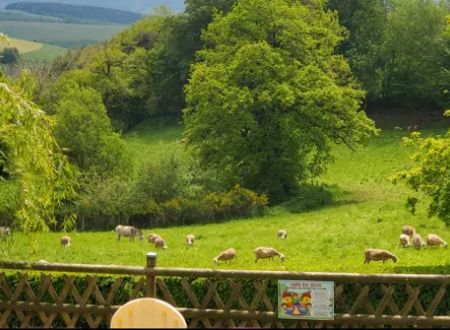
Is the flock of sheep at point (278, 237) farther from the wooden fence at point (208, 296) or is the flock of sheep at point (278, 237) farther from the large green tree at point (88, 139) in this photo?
the large green tree at point (88, 139)

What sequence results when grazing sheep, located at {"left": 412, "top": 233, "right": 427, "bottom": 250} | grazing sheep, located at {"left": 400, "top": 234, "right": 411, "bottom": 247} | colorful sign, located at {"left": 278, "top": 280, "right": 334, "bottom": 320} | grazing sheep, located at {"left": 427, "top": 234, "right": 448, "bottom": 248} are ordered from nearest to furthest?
colorful sign, located at {"left": 278, "top": 280, "right": 334, "bottom": 320}
grazing sheep, located at {"left": 427, "top": 234, "right": 448, "bottom": 248}
grazing sheep, located at {"left": 412, "top": 233, "right": 427, "bottom": 250}
grazing sheep, located at {"left": 400, "top": 234, "right": 411, "bottom": 247}

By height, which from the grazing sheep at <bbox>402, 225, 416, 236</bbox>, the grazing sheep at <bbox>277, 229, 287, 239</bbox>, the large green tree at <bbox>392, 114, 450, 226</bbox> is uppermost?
the large green tree at <bbox>392, 114, 450, 226</bbox>

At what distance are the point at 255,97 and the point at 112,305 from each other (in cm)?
3119

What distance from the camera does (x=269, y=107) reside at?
152 ft

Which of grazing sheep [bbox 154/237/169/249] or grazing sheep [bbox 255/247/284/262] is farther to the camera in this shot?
grazing sheep [bbox 154/237/169/249]

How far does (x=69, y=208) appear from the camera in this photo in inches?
1746

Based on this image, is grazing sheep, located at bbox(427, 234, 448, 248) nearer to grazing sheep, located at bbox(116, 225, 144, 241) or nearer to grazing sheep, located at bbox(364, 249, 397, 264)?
grazing sheep, located at bbox(364, 249, 397, 264)

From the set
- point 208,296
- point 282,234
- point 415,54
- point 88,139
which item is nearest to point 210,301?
point 208,296

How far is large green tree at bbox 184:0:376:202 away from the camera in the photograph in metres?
45.5

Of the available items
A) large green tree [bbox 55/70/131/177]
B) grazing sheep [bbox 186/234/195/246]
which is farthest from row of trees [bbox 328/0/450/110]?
grazing sheep [bbox 186/234/195/246]

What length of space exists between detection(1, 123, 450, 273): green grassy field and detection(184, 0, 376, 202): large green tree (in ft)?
10.9

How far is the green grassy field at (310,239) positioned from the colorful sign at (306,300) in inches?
154

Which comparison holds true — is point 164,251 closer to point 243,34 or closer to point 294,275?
point 294,275

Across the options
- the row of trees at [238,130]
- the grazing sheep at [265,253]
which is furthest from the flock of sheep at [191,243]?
the row of trees at [238,130]
